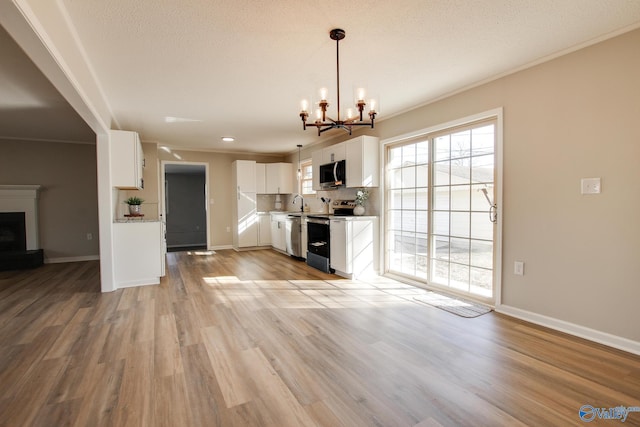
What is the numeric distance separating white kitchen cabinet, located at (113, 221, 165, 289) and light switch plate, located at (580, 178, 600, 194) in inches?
187

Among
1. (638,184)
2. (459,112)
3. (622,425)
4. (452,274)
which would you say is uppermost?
(459,112)

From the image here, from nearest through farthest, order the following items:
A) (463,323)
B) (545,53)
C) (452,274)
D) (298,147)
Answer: (545,53) → (463,323) → (452,274) → (298,147)

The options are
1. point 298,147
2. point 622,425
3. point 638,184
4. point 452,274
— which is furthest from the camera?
point 298,147

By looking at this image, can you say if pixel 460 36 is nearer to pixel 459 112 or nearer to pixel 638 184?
pixel 459 112

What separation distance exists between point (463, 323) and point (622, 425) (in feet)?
4.18

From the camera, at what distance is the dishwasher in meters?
5.86

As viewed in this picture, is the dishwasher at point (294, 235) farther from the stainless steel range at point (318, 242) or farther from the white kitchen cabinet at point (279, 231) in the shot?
the stainless steel range at point (318, 242)

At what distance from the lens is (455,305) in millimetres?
3291

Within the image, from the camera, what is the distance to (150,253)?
4277mm

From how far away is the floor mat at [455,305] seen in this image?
309cm

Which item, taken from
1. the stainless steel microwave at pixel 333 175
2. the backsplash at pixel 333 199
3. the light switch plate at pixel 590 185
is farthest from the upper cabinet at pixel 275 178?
the light switch plate at pixel 590 185

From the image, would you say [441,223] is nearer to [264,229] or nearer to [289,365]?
[289,365]

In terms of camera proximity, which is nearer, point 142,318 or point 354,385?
point 354,385

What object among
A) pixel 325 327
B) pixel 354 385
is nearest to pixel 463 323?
pixel 325 327
